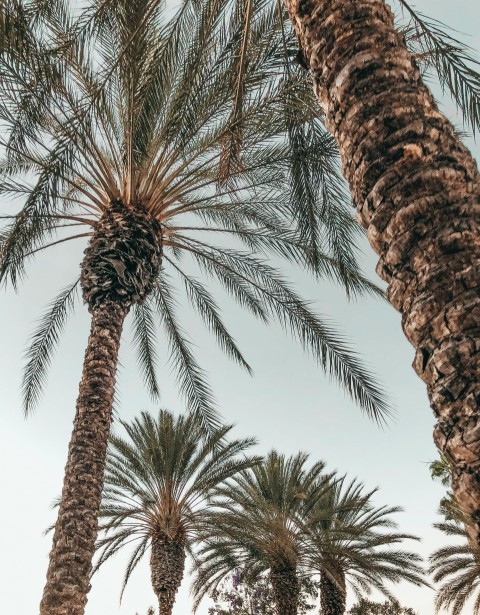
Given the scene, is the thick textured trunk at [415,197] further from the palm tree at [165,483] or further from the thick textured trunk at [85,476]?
the palm tree at [165,483]

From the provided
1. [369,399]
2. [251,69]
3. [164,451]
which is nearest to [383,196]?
[251,69]

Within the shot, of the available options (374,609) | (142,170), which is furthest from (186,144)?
(374,609)

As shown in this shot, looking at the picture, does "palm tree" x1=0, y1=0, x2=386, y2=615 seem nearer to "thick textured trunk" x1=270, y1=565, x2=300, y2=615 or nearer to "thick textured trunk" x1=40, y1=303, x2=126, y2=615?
"thick textured trunk" x1=40, y1=303, x2=126, y2=615

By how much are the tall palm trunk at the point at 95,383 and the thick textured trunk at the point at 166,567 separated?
30.9ft

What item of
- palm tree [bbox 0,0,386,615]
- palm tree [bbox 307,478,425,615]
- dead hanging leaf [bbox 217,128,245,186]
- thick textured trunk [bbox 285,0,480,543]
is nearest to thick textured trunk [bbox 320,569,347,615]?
palm tree [bbox 307,478,425,615]

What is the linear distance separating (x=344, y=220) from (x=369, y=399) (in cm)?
279

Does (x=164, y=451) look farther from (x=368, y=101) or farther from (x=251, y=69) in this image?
(x=368, y=101)

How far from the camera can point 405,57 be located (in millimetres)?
2637

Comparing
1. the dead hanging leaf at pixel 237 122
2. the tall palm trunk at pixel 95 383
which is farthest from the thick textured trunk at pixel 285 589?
the dead hanging leaf at pixel 237 122

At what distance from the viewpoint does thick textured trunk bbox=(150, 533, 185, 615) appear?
14375mm

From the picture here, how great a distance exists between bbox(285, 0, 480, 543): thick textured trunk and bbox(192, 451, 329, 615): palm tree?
1314cm

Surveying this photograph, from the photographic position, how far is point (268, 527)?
50.3 feet

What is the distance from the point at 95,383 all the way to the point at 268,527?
10.2 metres

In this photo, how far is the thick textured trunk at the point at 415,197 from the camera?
1.73m
